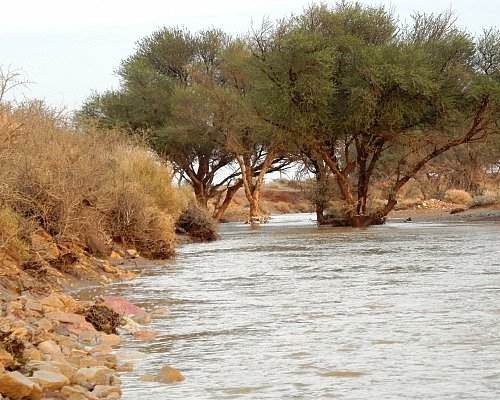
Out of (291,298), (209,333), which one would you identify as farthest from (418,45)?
(209,333)

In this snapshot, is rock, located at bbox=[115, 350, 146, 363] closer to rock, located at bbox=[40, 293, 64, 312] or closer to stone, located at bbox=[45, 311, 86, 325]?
stone, located at bbox=[45, 311, 86, 325]

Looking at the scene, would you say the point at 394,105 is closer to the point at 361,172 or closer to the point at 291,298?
the point at 361,172

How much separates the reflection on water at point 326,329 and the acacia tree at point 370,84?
17.2 meters

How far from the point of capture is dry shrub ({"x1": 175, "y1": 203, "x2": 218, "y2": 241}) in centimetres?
2884

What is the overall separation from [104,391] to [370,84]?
29.5 meters

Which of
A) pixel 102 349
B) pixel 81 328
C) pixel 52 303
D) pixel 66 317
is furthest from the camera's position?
pixel 52 303

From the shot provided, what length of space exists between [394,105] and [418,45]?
373cm

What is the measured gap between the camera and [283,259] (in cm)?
1956

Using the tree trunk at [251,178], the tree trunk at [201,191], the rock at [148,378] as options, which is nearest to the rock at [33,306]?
the rock at [148,378]

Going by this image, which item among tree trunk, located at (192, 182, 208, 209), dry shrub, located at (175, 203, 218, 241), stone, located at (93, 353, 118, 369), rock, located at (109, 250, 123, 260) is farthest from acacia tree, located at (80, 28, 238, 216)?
stone, located at (93, 353, 118, 369)

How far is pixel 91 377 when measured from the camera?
6727 mm

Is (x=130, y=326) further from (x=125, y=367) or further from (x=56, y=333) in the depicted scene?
(x=125, y=367)

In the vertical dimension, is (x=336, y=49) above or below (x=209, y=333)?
above

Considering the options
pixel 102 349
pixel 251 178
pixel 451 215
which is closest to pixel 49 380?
pixel 102 349
